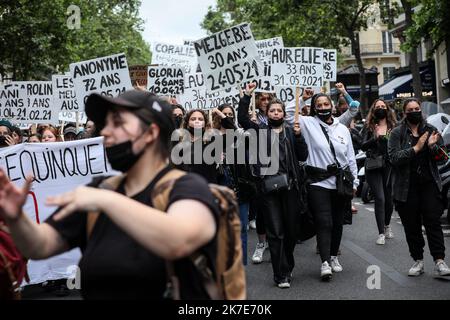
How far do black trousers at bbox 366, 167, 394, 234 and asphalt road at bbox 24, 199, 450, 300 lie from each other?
35 cm

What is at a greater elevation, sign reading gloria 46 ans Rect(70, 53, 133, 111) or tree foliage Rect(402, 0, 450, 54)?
tree foliage Rect(402, 0, 450, 54)

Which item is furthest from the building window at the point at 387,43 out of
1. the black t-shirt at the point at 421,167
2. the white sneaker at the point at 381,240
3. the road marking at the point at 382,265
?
the black t-shirt at the point at 421,167

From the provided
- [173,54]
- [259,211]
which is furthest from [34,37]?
[259,211]

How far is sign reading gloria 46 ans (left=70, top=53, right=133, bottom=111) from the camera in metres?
11.9

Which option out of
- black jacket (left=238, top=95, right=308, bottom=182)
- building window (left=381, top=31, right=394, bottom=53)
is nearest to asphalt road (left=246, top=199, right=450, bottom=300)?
black jacket (left=238, top=95, right=308, bottom=182)

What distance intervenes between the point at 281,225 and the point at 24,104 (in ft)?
26.8

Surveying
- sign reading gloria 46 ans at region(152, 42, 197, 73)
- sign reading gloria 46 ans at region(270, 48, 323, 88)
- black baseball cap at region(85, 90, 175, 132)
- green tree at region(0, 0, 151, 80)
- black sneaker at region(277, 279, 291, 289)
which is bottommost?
black sneaker at region(277, 279, 291, 289)

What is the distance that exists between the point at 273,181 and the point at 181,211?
5.44 m

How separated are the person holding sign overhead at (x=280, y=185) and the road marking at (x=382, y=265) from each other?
43.3 inches

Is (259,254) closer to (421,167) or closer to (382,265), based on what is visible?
(382,265)

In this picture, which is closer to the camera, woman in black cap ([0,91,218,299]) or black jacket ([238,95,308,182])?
woman in black cap ([0,91,218,299])

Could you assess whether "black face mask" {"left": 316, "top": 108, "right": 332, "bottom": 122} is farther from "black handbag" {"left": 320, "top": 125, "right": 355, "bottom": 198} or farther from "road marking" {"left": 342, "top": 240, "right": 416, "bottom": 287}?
"road marking" {"left": 342, "top": 240, "right": 416, "bottom": 287}

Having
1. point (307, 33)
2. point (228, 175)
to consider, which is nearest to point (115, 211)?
point (228, 175)

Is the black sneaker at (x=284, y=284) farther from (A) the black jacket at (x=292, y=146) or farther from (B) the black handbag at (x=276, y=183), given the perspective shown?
(A) the black jacket at (x=292, y=146)
